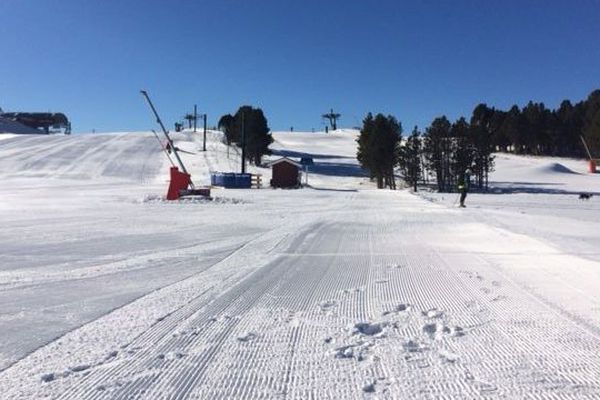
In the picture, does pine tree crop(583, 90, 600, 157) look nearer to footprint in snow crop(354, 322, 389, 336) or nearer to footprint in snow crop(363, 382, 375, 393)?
footprint in snow crop(354, 322, 389, 336)

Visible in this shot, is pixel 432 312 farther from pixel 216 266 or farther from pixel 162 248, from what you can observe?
pixel 162 248

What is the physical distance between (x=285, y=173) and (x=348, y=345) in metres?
49.8

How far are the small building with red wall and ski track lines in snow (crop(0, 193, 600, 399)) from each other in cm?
4534

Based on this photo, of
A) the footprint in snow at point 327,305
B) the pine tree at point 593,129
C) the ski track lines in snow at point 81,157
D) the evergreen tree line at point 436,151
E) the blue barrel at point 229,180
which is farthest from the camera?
the pine tree at point 593,129

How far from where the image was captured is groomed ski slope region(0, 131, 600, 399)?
4.55 m

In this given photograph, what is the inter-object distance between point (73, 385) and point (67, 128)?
150423 millimetres

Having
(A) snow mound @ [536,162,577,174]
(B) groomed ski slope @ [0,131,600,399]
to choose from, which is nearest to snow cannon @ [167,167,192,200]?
(B) groomed ski slope @ [0,131,600,399]

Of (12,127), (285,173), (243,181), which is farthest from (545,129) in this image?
(12,127)

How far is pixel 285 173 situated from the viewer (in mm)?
55094

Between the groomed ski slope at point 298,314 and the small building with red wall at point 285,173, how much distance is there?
38.4m

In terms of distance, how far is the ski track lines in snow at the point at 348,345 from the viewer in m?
4.41

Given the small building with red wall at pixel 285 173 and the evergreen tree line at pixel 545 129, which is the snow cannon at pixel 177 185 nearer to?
the small building with red wall at pixel 285 173

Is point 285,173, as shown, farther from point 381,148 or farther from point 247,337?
point 247,337

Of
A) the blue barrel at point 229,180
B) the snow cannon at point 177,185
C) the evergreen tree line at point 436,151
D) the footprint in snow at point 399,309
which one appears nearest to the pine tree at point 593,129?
the evergreen tree line at point 436,151
